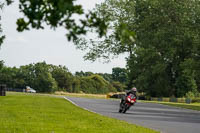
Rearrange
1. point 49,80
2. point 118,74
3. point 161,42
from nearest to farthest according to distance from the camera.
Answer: point 161,42
point 49,80
point 118,74

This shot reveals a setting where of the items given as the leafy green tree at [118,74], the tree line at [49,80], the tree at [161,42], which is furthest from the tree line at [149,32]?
the leafy green tree at [118,74]

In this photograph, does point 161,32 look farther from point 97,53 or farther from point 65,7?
point 65,7

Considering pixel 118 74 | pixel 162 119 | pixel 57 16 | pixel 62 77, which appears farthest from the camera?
pixel 118 74

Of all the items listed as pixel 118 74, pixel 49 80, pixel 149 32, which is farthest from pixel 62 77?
pixel 149 32

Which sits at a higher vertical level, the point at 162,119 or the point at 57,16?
the point at 57,16

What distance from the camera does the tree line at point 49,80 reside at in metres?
109

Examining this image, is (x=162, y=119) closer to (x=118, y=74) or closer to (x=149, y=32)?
(x=149, y=32)

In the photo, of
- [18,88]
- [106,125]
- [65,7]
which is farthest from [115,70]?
[65,7]

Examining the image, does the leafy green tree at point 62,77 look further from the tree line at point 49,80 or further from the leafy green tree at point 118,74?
the leafy green tree at point 118,74

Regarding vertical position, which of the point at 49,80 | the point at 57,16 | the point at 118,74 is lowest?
the point at 57,16

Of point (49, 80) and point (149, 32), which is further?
point (49, 80)

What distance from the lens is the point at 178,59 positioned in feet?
180

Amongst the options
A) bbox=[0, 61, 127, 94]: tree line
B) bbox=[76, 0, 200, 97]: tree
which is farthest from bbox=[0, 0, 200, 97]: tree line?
bbox=[0, 61, 127, 94]: tree line

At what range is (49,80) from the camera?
105500 millimetres
